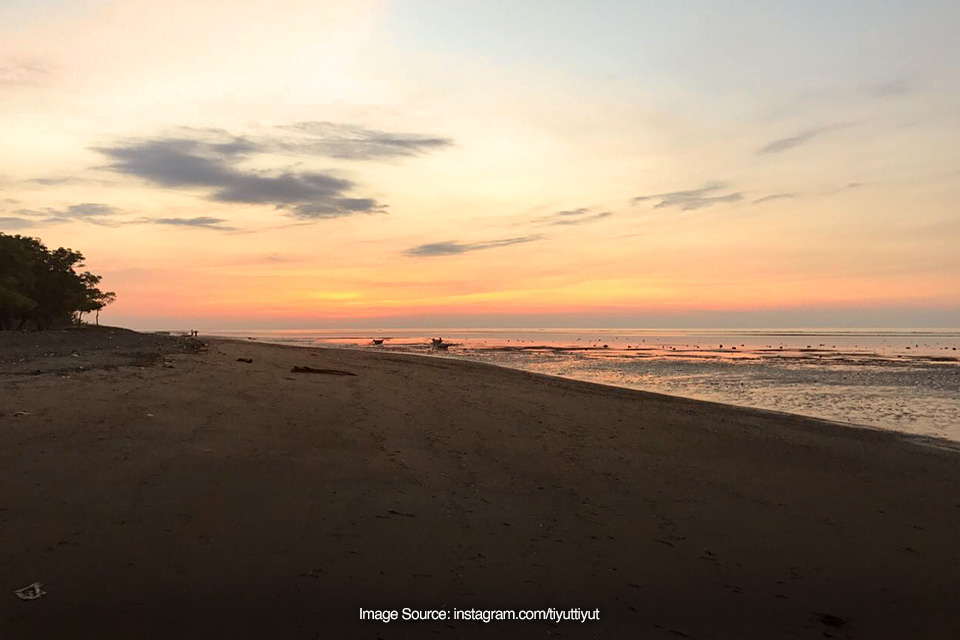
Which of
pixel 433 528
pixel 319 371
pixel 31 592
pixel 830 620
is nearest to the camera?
pixel 31 592

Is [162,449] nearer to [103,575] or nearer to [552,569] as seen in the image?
[103,575]

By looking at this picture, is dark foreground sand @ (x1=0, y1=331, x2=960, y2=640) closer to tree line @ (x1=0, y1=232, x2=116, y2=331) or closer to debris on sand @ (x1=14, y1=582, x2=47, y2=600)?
debris on sand @ (x1=14, y1=582, x2=47, y2=600)

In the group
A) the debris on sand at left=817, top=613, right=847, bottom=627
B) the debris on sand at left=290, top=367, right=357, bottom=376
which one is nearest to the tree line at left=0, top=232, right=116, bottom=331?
the debris on sand at left=290, top=367, right=357, bottom=376

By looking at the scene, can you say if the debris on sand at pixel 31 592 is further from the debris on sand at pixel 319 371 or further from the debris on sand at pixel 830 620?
the debris on sand at pixel 319 371

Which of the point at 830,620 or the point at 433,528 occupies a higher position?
the point at 433,528

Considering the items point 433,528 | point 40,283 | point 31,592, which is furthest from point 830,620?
Result: point 40,283

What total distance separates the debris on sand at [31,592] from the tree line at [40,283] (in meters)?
64.1

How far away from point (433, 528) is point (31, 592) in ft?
11.6

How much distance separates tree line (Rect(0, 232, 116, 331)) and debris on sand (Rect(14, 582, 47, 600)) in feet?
210

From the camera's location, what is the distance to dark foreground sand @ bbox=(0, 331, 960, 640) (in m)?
5.05

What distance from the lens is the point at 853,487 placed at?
393 inches

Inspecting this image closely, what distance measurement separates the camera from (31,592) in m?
4.84

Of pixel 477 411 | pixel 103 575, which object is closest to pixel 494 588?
pixel 103 575

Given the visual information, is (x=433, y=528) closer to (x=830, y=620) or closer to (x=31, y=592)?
(x=31, y=592)
